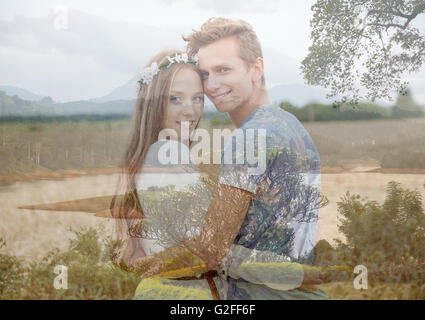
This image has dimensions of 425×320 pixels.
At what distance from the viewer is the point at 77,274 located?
2.98m

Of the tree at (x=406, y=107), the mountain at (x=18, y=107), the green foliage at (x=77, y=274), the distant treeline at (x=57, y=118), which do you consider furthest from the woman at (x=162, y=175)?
the tree at (x=406, y=107)

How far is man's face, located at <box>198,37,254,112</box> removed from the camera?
276 centimetres

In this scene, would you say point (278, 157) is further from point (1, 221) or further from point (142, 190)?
point (1, 221)

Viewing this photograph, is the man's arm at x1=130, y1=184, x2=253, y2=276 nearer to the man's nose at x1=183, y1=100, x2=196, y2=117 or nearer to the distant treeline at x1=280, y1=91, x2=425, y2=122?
the man's nose at x1=183, y1=100, x2=196, y2=117

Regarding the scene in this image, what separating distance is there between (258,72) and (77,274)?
1.87 metres

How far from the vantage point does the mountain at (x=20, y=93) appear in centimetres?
308

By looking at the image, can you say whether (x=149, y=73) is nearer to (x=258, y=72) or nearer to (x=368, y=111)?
(x=258, y=72)

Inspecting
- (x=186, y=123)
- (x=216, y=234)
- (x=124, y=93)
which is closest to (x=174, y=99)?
(x=186, y=123)

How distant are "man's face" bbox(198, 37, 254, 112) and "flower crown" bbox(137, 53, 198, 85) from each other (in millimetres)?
85

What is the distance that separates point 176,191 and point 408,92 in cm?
188

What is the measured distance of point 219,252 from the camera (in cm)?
262

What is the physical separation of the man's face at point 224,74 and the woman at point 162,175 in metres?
0.07

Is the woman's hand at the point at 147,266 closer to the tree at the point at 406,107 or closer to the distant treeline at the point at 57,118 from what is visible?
the distant treeline at the point at 57,118

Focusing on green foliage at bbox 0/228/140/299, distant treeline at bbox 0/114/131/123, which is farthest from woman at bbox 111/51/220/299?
distant treeline at bbox 0/114/131/123
